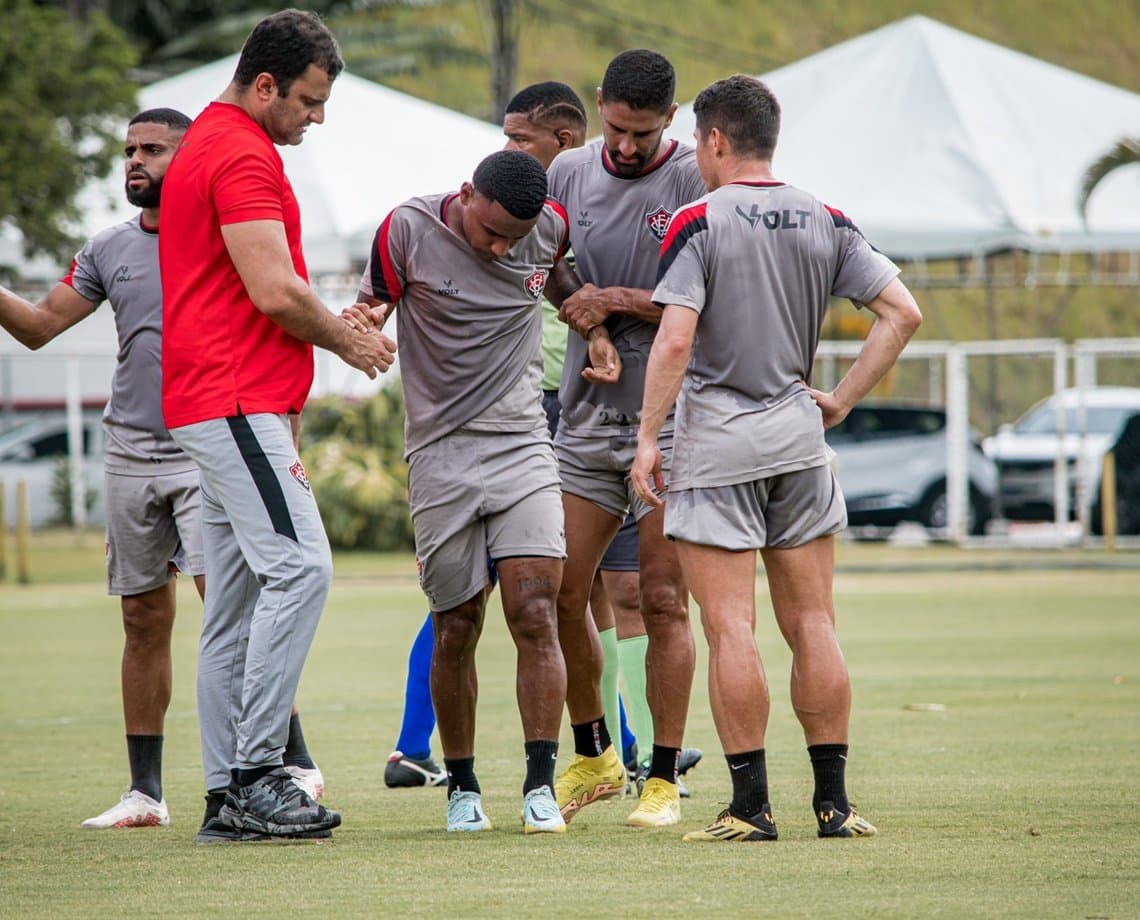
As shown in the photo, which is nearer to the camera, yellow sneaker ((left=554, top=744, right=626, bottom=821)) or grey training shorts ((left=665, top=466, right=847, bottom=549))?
grey training shorts ((left=665, top=466, right=847, bottom=549))

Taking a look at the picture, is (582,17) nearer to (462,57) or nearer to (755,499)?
(462,57)

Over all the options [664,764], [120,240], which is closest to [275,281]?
[120,240]

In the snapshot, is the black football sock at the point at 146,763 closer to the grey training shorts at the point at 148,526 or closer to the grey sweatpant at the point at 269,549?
the grey training shorts at the point at 148,526

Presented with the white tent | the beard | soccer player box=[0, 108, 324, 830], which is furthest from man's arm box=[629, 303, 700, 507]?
the white tent

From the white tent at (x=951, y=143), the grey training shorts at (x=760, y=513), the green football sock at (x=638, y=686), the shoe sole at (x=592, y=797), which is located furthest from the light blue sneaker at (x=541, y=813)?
the white tent at (x=951, y=143)

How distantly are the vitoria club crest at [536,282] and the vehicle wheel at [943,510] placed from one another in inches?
805

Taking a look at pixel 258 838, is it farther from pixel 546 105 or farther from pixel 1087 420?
pixel 1087 420

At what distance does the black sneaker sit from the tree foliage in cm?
1980

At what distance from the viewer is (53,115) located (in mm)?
27375

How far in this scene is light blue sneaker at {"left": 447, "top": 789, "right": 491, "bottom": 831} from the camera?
253 inches

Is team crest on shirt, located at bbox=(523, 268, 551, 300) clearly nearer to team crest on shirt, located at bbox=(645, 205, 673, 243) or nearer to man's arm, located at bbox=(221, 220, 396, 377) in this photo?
team crest on shirt, located at bbox=(645, 205, 673, 243)

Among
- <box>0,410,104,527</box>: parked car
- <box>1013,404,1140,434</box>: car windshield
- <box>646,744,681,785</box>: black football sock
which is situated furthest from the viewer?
<box>0,410,104,527</box>: parked car

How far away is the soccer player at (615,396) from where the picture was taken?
694 cm

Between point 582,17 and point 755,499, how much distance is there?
11147cm
